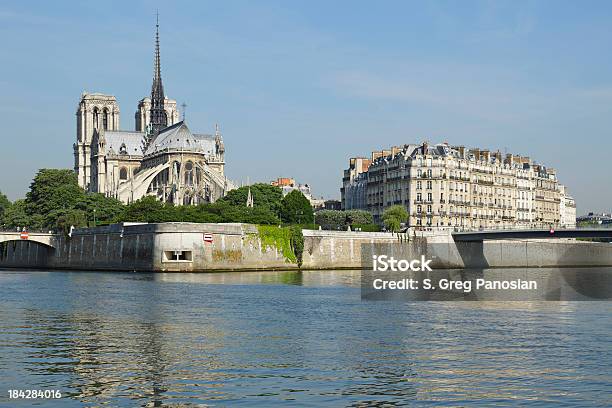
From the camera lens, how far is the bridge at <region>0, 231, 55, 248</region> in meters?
86.6

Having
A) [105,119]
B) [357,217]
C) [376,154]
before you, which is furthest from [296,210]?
[105,119]

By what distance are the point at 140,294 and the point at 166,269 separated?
84.7 ft

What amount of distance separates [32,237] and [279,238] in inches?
924

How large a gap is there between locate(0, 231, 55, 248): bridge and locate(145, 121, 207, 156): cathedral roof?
1973 inches

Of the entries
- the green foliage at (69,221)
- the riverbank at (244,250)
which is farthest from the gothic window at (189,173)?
the green foliage at (69,221)

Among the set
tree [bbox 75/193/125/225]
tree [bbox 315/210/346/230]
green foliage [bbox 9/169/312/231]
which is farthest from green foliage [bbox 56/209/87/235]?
tree [bbox 315/210/346/230]

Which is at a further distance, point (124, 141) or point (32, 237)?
point (124, 141)

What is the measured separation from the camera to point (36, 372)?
2470 cm

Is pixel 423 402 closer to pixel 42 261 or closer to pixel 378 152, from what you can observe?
pixel 42 261

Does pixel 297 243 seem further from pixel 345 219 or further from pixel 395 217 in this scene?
pixel 345 219

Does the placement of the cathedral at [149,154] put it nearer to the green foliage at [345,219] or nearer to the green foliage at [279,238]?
the green foliage at [345,219]

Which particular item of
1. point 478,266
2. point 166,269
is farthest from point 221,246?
point 478,266

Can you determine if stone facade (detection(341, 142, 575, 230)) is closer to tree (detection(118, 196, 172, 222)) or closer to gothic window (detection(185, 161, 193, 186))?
gothic window (detection(185, 161, 193, 186))

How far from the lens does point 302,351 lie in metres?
28.9
